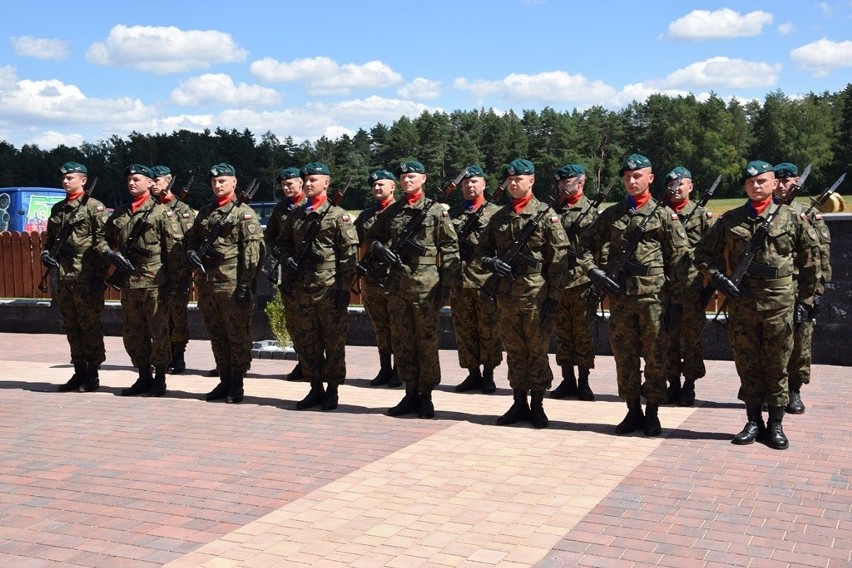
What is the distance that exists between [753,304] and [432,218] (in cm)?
297

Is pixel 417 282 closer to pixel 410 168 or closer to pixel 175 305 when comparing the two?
pixel 410 168

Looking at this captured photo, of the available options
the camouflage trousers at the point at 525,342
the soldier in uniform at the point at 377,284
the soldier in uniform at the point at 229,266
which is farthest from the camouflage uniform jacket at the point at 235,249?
the camouflage trousers at the point at 525,342

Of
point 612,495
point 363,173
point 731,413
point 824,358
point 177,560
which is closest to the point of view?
point 177,560

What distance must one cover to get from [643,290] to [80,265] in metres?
5.79

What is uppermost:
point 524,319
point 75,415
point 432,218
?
point 432,218

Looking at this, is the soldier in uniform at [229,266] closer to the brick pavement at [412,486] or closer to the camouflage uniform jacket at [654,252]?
the brick pavement at [412,486]

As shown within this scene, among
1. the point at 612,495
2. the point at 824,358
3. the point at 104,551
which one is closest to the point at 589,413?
the point at 612,495

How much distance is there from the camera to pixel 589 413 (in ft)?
29.2

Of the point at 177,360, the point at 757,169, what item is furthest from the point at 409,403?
the point at 177,360

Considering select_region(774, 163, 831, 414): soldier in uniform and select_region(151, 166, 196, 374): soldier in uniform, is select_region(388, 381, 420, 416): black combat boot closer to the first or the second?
select_region(151, 166, 196, 374): soldier in uniform

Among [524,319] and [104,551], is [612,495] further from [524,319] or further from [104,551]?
[104,551]

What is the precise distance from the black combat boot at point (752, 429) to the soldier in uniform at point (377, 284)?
3583mm

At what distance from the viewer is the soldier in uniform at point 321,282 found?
9156 millimetres

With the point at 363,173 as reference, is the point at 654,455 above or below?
below
